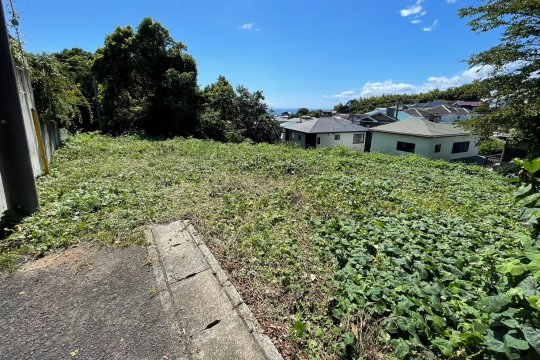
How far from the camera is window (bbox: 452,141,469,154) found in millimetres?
19000

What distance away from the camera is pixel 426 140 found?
1742cm

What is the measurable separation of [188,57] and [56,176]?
466 inches

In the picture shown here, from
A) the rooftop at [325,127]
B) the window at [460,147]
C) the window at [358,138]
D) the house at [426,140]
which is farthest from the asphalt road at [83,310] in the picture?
the window at [358,138]

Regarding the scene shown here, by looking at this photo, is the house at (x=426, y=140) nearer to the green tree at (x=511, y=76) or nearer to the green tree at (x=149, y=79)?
the green tree at (x=511, y=76)

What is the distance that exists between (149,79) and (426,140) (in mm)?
17291

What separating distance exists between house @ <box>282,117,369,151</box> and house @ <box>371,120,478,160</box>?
8.29 ft

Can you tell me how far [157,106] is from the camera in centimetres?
1431

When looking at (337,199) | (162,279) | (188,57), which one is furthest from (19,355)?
(188,57)

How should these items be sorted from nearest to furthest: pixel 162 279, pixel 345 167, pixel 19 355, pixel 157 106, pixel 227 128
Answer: pixel 19 355 → pixel 162 279 → pixel 345 167 → pixel 157 106 → pixel 227 128

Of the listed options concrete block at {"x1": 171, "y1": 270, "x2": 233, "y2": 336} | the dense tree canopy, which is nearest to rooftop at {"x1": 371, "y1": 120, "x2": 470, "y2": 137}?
the dense tree canopy

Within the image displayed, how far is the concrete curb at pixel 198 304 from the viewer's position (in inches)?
69.6

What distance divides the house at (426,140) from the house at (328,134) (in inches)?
99.5

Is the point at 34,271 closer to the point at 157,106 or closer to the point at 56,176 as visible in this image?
the point at 56,176

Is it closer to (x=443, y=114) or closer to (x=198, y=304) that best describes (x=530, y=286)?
(x=198, y=304)
